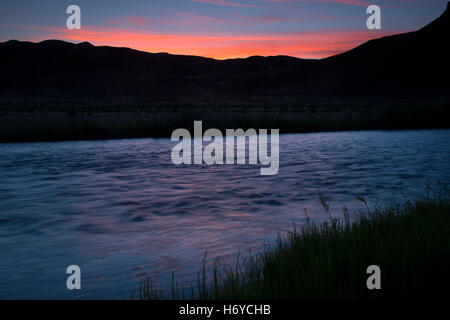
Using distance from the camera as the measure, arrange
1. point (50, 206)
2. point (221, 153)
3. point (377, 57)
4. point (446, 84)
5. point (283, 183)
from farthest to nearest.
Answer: point (377, 57) < point (446, 84) < point (221, 153) < point (283, 183) < point (50, 206)

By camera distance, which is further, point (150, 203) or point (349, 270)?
point (150, 203)

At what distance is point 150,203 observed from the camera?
1166cm

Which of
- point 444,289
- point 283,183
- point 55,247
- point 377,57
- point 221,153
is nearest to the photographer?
point 444,289

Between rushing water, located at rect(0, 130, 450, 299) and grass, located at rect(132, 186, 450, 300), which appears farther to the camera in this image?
rushing water, located at rect(0, 130, 450, 299)

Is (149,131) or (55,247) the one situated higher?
(149,131)

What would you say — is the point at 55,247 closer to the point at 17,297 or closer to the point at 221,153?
the point at 17,297

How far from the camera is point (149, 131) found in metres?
30.2

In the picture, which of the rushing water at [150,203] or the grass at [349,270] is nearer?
the grass at [349,270]

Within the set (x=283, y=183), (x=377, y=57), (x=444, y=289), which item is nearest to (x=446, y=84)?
(x=377, y=57)

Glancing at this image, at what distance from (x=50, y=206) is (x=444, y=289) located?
986 cm

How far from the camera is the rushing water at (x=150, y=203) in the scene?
686 centimetres

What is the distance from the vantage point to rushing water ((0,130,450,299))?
270 inches

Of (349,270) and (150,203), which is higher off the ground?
(349,270)

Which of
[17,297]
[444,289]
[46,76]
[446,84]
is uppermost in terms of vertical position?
[46,76]
